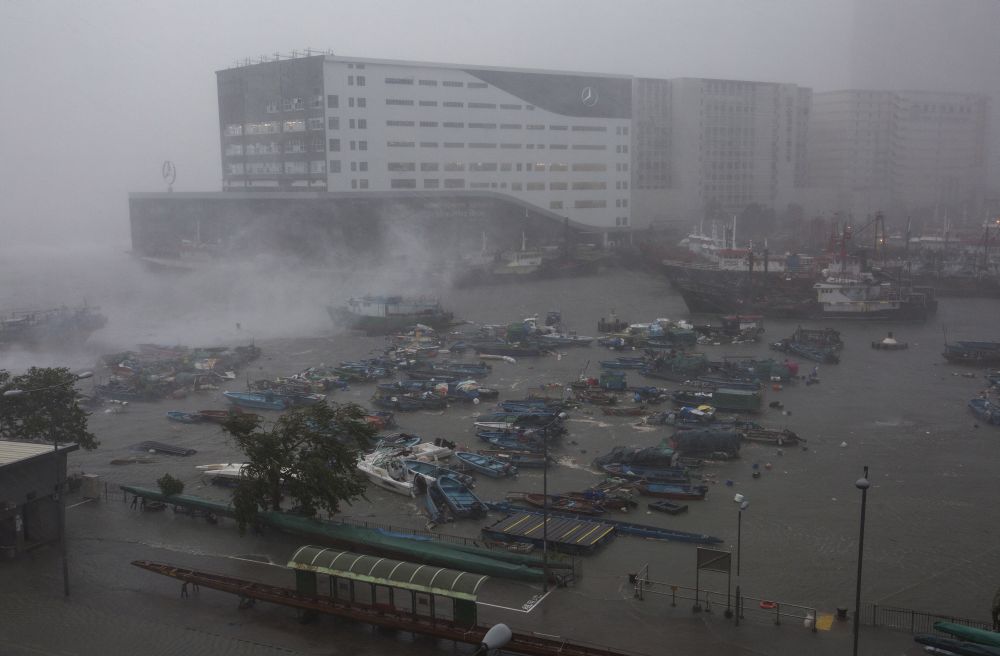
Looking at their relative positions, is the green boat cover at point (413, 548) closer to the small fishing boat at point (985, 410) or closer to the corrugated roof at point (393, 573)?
the corrugated roof at point (393, 573)

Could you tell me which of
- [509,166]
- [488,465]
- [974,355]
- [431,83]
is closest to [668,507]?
[488,465]

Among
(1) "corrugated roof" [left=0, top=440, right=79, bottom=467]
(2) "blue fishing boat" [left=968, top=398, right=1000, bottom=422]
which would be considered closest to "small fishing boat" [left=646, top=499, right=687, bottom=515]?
(1) "corrugated roof" [left=0, top=440, right=79, bottom=467]

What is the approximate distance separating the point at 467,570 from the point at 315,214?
22749 mm

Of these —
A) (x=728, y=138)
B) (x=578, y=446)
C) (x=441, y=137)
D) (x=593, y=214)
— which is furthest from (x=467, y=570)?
(x=728, y=138)

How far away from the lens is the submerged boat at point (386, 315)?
18016 mm

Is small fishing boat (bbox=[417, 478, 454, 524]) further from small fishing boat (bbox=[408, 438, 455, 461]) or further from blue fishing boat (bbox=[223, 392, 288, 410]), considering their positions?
blue fishing boat (bbox=[223, 392, 288, 410])

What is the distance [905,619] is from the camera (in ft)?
17.6

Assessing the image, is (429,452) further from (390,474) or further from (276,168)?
(276,168)

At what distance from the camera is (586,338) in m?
16.4

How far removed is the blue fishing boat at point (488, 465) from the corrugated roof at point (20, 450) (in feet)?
11.5

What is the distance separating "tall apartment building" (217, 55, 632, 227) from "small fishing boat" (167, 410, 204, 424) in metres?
17.0

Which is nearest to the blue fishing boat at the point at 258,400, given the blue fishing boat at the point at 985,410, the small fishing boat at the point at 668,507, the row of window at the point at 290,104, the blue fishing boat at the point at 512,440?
the blue fishing boat at the point at 512,440

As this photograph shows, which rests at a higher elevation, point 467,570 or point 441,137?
point 441,137

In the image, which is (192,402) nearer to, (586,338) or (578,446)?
(578,446)
